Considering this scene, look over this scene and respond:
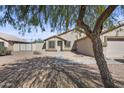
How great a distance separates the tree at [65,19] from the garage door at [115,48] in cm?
754

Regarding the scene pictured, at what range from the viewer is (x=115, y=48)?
15.0m

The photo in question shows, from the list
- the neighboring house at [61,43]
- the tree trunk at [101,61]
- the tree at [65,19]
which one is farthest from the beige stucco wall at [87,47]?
the tree trunk at [101,61]

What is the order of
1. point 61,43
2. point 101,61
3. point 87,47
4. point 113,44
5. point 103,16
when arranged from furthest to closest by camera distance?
point 61,43 < point 87,47 < point 113,44 < point 101,61 < point 103,16

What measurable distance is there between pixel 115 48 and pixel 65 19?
29.1 feet

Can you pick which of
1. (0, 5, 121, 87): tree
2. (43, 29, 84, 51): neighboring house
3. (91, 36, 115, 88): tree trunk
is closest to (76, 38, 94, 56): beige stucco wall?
(43, 29, 84, 51): neighboring house

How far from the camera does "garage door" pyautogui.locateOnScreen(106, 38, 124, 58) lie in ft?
48.2

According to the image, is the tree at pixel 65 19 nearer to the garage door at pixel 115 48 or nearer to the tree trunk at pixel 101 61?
the tree trunk at pixel 101 61

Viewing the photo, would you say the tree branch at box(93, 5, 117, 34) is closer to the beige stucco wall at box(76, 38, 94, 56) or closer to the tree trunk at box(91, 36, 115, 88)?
the tree trunk at box(91, 36, 115, 88)

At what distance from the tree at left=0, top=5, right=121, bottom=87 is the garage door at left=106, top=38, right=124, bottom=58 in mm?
7538

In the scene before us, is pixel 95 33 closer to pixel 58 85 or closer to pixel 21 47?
pixel 58 85

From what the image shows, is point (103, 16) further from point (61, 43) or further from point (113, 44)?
point (61, 43)

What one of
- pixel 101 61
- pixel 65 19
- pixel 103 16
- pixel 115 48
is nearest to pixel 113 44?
pixel 115 48

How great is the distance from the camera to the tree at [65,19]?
5.47 m
